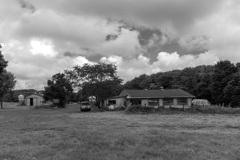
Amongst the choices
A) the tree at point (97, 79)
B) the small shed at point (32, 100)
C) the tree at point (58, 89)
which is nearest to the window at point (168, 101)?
the tree at point (97, 79)

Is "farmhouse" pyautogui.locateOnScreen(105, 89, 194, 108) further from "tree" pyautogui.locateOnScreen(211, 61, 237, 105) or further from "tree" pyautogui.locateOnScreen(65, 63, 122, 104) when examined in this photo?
"tree" pyautogui.locateOnScreen(211, 61, 237, 105)

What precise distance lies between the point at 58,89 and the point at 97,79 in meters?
12.5

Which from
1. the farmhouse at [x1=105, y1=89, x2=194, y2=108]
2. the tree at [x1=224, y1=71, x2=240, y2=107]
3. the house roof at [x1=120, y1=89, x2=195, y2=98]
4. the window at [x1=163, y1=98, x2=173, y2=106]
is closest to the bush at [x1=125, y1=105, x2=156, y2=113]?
the farmhouse at [x1=105, y1=89, x2=194, y2=108]

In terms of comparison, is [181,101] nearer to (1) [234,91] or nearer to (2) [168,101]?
(2) [168,101]

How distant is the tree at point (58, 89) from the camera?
44344 millimetres

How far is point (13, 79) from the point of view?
46.8 metres

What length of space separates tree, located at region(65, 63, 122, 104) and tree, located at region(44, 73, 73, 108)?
838cm

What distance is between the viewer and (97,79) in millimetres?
35906

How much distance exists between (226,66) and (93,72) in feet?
96.3

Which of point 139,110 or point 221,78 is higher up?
point 221,78

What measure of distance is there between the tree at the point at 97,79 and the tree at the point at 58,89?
27.5 feet

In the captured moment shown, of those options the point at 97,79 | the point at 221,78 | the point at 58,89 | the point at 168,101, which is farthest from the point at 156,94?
the point at 58,89

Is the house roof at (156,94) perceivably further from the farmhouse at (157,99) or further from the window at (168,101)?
the window at (168,101)

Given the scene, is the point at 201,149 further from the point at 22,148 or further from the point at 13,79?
the point at 13,79
